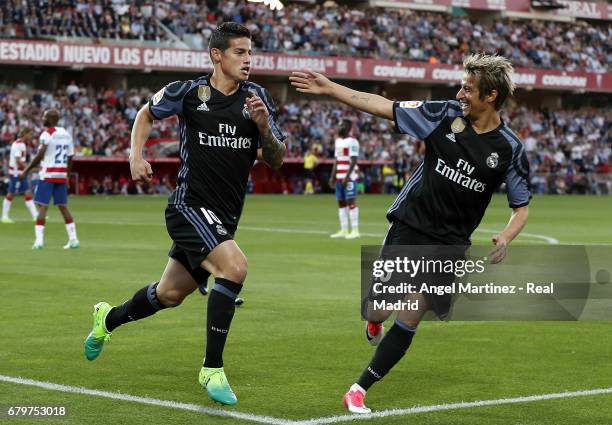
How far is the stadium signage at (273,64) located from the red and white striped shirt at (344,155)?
26.5m

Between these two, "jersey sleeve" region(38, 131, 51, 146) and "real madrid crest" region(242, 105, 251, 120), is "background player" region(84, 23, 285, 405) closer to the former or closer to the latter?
"real madrid crest" region(242, 105, 251, 120)

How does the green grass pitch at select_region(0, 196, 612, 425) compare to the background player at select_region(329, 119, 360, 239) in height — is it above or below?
above

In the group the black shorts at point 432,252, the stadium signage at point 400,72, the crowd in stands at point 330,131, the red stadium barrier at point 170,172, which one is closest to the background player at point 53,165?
the black shorts at point 432,252

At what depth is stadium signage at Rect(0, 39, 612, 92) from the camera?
160ft

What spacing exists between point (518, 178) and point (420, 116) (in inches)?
30.8

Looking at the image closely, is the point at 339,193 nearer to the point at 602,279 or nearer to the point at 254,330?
the point at 602,279

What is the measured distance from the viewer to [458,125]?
753 cm

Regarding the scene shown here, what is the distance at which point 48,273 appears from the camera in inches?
648

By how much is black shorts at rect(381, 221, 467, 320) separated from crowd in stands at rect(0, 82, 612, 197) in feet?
112

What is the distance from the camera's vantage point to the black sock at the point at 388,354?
7.37m

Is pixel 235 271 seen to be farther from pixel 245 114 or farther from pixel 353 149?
pixel 353 149

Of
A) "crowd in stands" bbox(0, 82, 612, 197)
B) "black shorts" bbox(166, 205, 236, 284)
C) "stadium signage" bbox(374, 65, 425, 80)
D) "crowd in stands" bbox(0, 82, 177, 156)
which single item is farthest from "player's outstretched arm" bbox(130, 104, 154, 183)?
"stadium signage" bbox(374, 65, 425, 80)

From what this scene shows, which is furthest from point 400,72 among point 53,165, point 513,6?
point 53,165

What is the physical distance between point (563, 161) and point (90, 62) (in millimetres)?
27161
